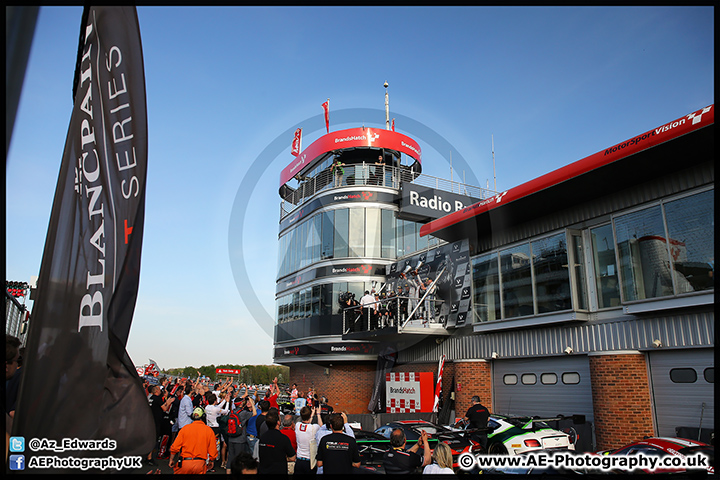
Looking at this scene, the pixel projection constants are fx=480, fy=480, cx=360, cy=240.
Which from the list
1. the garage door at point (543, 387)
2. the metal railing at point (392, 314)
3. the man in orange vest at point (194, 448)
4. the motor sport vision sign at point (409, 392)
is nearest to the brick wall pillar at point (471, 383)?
the garage door at point (543, 387)

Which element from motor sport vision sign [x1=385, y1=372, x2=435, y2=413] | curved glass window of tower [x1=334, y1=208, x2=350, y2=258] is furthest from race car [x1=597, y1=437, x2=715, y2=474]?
curved glass window of tower [x1=334, y1=208, x2=350, y2=258]

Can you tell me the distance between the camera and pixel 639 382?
11930mm

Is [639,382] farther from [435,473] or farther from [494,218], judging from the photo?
[435,473]

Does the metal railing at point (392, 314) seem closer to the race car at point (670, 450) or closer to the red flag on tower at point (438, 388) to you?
the red flag on tower at point (438, 388)

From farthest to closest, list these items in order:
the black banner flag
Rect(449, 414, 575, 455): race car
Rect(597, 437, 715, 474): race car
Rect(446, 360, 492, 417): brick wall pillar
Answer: Rect(446, 360, 492, 417): brick wall pillar
Rect(449, 414, 575, 455): race car
Rect(597, 437, 715, 474): race car
the black banner flag

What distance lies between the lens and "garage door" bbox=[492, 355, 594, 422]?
13633mm

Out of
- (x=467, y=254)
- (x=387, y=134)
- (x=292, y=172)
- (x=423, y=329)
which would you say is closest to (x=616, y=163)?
(x=467, y=254)

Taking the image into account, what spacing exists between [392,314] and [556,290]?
7645mm

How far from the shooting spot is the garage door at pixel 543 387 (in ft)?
44.7

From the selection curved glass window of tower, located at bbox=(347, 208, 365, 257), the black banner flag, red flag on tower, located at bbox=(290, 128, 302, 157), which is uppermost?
red flag on tower, located at bbox=(290, 128, 302, 157)

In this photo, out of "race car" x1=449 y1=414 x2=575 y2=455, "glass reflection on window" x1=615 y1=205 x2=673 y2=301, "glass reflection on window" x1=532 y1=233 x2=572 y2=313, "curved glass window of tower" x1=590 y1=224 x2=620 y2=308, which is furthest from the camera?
"glass reflection on window" x1=532 y1=233 x2=572 y2=313

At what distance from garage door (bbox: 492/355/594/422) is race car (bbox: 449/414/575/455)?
316cm

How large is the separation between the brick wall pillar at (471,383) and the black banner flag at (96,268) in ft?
46.4

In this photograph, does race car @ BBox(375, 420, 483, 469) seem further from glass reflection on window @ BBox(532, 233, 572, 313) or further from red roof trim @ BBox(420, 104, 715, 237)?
red roof trim @ BBox(420, 104, 715, 237)
